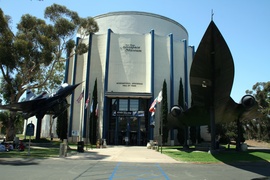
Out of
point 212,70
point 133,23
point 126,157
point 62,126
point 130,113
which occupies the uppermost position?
point 133,23

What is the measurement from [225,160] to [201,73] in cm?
630

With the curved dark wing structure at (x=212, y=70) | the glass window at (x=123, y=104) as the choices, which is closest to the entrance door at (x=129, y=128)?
the glass window at (x=123, y=104)

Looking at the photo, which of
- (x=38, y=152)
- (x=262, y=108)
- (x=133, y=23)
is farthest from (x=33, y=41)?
(x=262, y=108)

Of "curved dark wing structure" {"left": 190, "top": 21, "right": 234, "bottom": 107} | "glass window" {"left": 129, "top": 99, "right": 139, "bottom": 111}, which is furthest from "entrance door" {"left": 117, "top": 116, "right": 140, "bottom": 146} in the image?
"curved dark wing structure" {"left": 190, "top": 21, "right": 234, "bottom": 107}

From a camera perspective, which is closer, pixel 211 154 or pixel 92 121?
pixel 211 154

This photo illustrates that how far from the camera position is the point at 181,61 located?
44438mm

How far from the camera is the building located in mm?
40469

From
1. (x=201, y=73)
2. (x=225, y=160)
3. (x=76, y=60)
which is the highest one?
→ (x=76, y=60)

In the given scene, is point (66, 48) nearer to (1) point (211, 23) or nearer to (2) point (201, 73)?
(2) point (201, 73)

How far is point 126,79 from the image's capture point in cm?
4138

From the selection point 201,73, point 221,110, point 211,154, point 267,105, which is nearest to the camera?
point 201,73

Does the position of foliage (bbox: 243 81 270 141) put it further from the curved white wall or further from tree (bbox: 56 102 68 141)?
tree (bbox: 56 102 68 141)

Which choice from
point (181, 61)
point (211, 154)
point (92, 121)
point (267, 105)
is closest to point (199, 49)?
point (211, 154)

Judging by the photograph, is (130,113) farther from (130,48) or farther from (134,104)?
(130,48)
